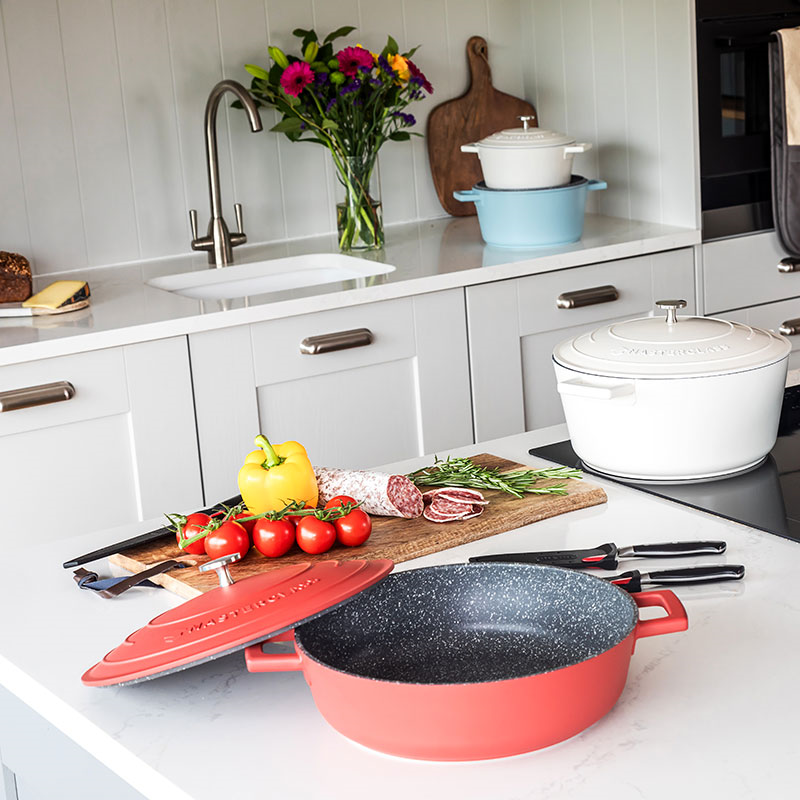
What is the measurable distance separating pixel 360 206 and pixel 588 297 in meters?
0.59

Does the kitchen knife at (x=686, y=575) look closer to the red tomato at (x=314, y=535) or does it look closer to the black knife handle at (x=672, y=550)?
the black knife handle at (x=672, y=550)

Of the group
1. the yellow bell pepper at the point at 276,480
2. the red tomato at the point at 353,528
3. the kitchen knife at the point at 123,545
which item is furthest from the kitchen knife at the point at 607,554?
the kitchen knife at the point at 123,545

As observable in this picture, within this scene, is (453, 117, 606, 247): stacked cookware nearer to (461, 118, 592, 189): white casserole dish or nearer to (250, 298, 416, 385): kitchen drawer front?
(461, 118, 592, 189): white casserole dish

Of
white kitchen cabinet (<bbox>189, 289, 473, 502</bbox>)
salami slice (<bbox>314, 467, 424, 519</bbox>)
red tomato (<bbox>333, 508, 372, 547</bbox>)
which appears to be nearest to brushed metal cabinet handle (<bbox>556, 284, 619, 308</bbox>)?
white kitchen cabinet (<bbox>189, 289, 473, 502</bbox>)

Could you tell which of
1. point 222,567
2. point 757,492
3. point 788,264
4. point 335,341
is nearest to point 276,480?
point 222,567

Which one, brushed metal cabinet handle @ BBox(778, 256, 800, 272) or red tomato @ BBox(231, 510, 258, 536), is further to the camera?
brushed metal cabinet handle @ BBox(778, 256, 800, 272)

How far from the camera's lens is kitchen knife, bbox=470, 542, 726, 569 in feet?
3.56

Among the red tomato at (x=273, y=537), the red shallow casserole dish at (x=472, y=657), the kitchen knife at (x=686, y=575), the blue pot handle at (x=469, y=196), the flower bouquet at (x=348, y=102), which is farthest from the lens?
the blue pot handle at (x=469, y=196)

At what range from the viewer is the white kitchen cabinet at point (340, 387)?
7.47 ft

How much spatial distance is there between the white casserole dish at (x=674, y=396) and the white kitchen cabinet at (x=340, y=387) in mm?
1066

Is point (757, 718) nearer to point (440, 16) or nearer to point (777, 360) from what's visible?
point (777, 360)

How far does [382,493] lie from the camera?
123 cm

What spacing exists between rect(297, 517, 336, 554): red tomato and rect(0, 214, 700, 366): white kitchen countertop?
3.60 feet

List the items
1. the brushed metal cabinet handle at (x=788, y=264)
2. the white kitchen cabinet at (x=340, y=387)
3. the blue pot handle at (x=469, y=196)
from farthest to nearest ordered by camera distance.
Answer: the brushed metal cabinet handle at (x=788, y=264)
the blue pot handle at (x=469, y=196)
the white kitchen cabinet at (x=340, y=387)
